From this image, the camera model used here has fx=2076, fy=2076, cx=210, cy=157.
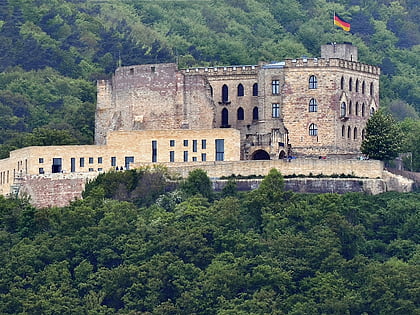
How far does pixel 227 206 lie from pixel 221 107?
9.24m

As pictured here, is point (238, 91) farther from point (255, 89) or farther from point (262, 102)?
point (262, 102)

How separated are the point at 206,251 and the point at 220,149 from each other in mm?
6582

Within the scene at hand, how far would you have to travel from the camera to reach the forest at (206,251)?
9462 centimetres

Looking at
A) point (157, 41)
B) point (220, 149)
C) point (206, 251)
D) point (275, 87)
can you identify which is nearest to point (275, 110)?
point (275, 87)

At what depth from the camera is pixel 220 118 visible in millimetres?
107188

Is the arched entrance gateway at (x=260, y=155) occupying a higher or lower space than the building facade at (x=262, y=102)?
lower

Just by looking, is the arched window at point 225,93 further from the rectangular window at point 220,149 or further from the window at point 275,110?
the rectangular window at point 220,149

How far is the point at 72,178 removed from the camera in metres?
103

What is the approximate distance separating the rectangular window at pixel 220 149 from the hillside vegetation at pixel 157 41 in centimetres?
1414

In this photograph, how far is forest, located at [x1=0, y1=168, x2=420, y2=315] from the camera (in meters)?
94.6

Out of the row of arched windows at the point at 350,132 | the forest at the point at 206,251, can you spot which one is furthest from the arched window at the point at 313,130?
the forest at the point at 206,251

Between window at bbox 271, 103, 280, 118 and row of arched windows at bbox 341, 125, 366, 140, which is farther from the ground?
window at bbox 271, 103, 280, 118

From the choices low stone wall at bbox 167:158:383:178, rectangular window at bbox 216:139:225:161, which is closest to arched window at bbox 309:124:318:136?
low stone wall at bbox 167:158:383:178

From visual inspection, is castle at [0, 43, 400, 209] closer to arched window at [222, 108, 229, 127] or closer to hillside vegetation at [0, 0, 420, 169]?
arched window at [222, 108, 229, 127]
